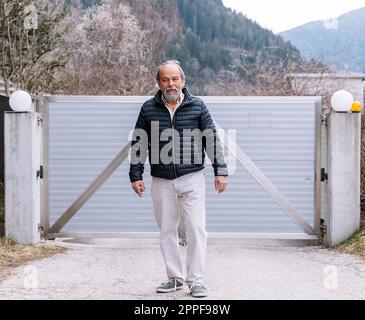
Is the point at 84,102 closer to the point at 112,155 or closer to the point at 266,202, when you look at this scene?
the point at 112,155

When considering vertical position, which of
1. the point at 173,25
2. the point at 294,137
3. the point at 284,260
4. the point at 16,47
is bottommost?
the point at 284,260

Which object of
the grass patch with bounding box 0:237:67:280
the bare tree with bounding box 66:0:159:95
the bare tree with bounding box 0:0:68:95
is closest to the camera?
the grass patch with bounding box 0:237:67:280

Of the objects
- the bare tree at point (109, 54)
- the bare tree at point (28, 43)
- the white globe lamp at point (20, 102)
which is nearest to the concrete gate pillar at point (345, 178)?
the white globe lamp at point (20, 102)

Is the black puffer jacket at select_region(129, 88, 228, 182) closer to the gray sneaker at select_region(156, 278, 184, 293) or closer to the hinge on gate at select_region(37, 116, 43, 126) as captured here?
the gray sneaker at select_region(156, 278, 184, 293)

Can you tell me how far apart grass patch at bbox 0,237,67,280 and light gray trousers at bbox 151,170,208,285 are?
1.94m

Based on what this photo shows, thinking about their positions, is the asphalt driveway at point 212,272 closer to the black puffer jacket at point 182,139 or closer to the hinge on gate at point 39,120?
the black puffer jacket at point 182,139

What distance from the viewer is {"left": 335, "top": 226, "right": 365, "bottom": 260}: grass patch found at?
7.90 meters

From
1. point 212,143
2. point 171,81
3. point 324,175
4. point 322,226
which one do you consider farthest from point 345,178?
point 171,81

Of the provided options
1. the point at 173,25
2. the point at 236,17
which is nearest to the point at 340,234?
the point at 173,25

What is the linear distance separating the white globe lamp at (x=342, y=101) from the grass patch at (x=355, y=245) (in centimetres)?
143

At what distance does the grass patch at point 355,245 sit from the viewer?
7.90 metres

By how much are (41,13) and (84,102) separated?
36.1 ft

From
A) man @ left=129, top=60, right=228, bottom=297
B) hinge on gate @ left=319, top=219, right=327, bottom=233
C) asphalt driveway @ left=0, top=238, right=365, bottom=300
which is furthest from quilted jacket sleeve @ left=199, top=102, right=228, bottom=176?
hinge on gate @ left=319, top=219, right=327, bottom=233

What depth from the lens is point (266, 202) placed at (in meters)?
9.16
